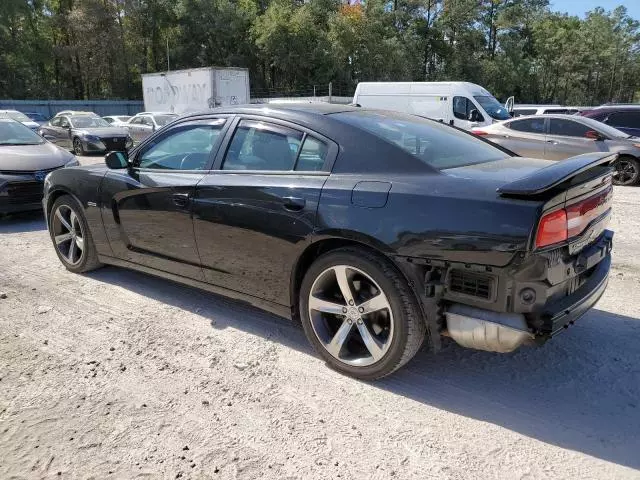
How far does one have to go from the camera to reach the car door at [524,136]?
11148mm

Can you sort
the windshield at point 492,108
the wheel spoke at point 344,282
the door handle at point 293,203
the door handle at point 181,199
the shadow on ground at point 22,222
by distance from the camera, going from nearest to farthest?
1. the wheel spoke at point 344,282
2. the door handle at point 293,203
3. the door handle at point 181,199
4. the shadow on ground at point 22,222
5. the windshield at point 492,108

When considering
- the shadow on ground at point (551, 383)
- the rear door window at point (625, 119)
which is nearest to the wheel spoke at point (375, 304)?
the shadow on ground at point (551, 383)

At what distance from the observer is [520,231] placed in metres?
2.44

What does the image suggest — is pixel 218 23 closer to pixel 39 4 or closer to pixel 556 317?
pixel 39 4

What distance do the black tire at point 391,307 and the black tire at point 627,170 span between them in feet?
31.7

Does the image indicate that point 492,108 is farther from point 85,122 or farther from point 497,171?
point 497,171

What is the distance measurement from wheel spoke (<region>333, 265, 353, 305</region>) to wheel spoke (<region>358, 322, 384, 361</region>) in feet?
0.53

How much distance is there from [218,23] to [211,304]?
150ft

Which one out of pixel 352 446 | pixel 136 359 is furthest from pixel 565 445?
pixel 136 359

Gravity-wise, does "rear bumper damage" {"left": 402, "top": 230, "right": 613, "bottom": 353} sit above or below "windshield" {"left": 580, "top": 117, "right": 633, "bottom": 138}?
below

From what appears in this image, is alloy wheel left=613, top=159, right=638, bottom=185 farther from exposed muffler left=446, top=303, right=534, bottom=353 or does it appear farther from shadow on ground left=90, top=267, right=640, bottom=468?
exposed muffler left=446, top=303, right=534, bottom=353

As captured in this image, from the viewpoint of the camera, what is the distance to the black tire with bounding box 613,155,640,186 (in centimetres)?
1061

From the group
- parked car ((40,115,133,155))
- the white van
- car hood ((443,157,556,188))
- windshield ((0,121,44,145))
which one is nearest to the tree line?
parked car ((40,115,133,155))

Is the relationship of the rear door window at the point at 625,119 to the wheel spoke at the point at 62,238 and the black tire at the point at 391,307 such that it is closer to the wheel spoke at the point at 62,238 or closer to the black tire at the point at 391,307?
Result: the black tire at the point at 391,307
